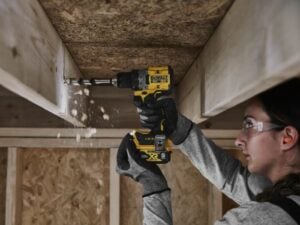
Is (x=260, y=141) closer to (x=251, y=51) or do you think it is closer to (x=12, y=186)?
(x=251, y=51)

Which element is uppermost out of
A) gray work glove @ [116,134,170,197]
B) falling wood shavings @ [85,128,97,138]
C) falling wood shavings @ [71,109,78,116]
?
falling wood shavings @ [71,109,78,116]

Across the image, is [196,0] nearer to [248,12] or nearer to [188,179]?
[248,12]

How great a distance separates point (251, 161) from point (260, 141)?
69 mm

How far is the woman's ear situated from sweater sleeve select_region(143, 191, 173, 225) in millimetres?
555

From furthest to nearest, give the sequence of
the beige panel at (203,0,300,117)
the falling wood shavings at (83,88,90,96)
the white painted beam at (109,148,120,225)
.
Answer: the white painted beam at (109,148,120,225), the falling wood shavings at (83,88,90,96), the beige panel at (203,0,300,117)

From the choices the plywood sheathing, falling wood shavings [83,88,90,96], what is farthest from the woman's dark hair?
falling wood shavings [83,88,90,96]

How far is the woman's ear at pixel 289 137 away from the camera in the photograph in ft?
3.79

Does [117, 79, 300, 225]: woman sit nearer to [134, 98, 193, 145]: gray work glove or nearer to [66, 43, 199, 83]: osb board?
[134, 98, 193, 145]: gray work glove

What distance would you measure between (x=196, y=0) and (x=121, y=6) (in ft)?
0.65

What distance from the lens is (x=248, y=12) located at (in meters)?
0.98

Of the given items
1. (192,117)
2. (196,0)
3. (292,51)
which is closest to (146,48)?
(192,117)

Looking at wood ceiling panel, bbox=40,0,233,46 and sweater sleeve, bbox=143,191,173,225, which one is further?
sweater sleeve, bbox=143,191,173,225

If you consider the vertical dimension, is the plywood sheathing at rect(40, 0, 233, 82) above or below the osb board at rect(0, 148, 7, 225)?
above

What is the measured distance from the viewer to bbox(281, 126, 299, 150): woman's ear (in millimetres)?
1154
